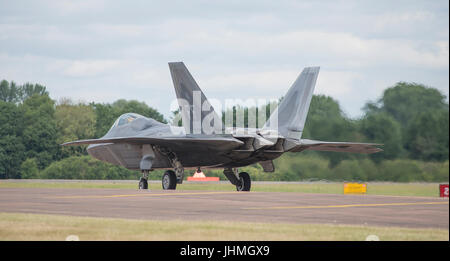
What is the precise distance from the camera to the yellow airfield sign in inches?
974

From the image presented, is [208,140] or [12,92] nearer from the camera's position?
[208,140]

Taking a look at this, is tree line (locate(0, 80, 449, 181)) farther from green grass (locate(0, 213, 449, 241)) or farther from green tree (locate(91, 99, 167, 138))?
green tree (locate(91, 99, 167, 138))

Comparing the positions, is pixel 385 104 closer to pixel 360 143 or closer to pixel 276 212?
pixel 360 143

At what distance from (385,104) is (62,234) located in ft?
56.4

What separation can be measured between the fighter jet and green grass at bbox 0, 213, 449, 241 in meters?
11.2

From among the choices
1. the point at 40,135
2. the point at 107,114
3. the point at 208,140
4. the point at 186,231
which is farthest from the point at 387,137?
the point at 107,114

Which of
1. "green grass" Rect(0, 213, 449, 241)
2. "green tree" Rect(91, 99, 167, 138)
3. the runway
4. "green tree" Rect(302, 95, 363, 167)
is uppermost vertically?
"green tree" Rect(91, 99, 167, 138)

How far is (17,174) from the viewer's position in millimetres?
50281

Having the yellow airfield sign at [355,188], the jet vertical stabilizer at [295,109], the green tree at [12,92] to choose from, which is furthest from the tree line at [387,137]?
the green tree at [12,92]

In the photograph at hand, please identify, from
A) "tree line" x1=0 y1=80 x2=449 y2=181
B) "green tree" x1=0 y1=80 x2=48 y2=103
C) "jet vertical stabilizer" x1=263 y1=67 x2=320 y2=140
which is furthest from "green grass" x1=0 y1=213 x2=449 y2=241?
"green tree" x1=0 y1=80 x2=48 y2=103

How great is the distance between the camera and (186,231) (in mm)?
10289

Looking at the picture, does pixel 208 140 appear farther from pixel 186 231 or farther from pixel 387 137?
pixel 186 231

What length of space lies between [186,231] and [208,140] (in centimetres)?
1242
